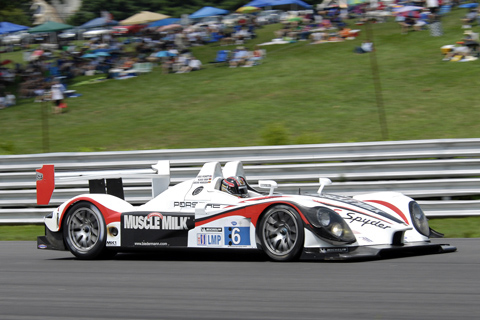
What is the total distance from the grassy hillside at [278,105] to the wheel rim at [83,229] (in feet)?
18.0

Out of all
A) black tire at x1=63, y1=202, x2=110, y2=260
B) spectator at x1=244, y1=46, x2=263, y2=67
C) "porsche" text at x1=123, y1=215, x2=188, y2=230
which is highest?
Answer: "porsche" text at x1=123, y1=215, x2=188, y2=230

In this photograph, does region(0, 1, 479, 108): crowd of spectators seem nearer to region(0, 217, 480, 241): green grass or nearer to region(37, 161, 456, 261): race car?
region(0, 217, 480, 241): green grass

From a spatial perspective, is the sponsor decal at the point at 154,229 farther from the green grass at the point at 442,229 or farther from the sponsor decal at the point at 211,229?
the green grass at the point at 442,229

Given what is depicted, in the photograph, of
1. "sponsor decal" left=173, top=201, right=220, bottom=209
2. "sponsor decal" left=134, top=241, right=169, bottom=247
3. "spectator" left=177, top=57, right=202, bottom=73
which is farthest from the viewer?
"spectator" left=177, top=57, right=202, bottom=73

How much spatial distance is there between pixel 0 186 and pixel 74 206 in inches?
161

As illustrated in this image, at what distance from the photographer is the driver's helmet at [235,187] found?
23.7 ft

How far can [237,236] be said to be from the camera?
662 centimetres

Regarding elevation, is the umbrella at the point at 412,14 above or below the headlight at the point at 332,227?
above

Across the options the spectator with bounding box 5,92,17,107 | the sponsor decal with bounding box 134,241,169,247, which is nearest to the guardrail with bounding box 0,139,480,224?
the sponsor decal with bounding box 134,241,169,247

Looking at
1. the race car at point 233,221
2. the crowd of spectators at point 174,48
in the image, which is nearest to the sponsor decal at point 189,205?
the race car at point 233,221

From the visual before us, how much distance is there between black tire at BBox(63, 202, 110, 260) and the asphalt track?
293mm

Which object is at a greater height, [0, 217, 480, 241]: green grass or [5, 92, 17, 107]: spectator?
[0, 217, 480, 241]: green grass

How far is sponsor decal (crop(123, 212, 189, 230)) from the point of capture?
6.95 m

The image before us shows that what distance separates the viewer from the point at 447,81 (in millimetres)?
18000
